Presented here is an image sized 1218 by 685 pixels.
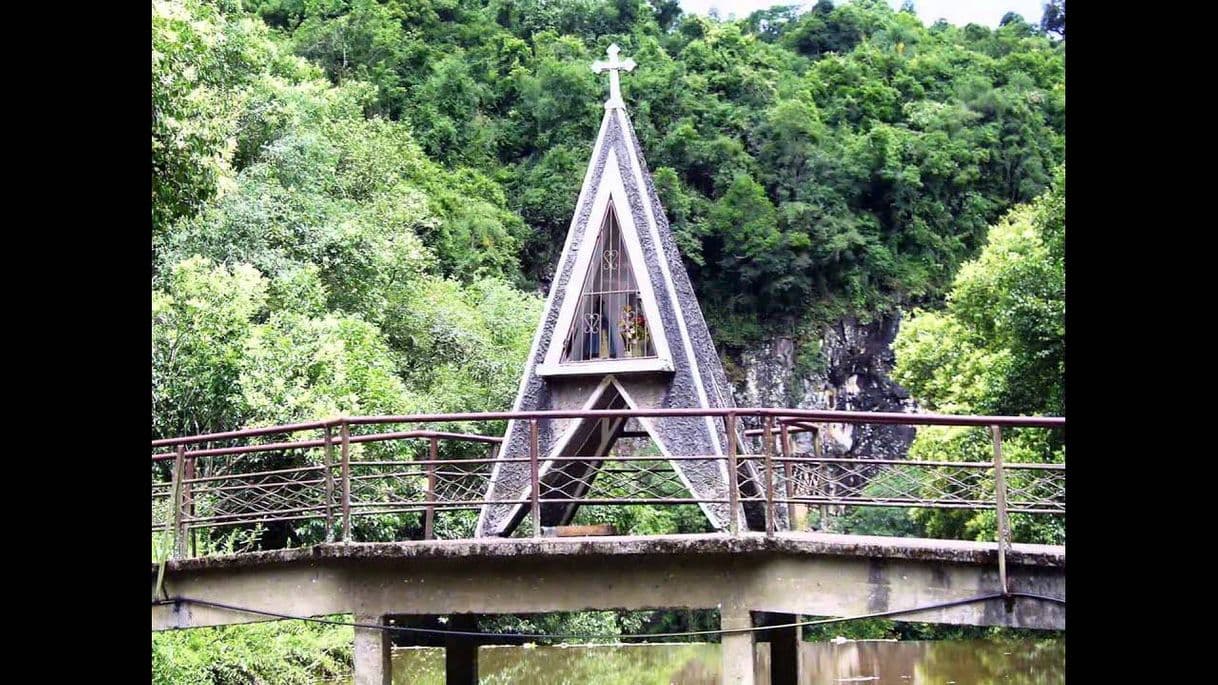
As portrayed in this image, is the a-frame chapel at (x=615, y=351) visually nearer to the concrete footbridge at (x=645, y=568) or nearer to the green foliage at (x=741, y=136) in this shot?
the concrete footbridge at (x=645, y=568)

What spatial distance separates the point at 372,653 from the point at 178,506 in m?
1.69

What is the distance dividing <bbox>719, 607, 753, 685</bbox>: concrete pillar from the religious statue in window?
132 inches

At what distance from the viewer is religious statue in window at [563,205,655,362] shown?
11016 millimetres

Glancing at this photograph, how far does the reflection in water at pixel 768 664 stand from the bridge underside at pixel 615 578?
1141 centimetres

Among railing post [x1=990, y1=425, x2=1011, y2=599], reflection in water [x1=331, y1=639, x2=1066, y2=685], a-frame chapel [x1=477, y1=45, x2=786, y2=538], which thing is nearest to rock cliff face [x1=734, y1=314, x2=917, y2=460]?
reflection in water [x1=331, y1=639, x2=1066, y2=685]

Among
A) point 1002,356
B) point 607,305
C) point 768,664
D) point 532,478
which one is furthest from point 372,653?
point 1002,356

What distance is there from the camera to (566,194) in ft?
119

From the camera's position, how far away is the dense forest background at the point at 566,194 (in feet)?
61.0

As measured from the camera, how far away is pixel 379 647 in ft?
27.3

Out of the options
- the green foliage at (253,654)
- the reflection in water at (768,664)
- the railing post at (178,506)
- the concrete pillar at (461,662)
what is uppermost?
the railing post at (178,506)

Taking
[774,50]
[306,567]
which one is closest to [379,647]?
[306,567]

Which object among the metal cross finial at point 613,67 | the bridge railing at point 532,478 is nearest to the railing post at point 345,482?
the bridge railing at point 532,478
